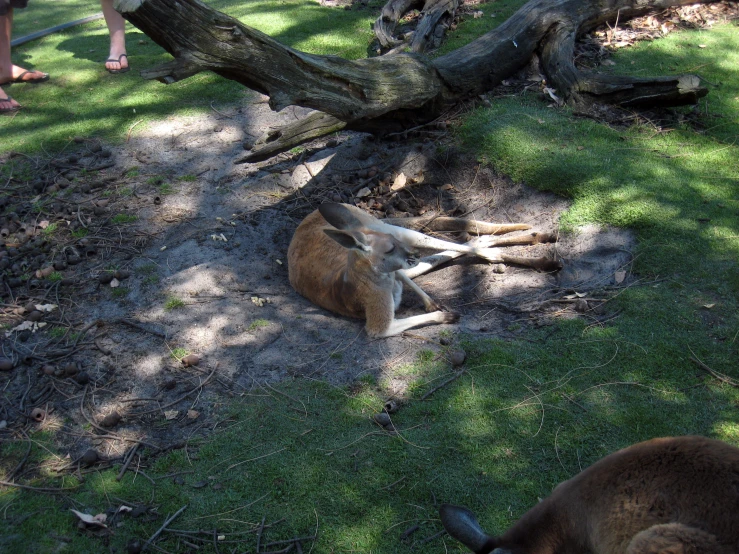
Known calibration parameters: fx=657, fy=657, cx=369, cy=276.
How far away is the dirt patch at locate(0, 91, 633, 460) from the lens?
4.68m

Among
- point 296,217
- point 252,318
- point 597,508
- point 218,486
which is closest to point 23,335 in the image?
point 252,318

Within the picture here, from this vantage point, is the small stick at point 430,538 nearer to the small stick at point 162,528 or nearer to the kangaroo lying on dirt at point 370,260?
the small stick at point 162,528

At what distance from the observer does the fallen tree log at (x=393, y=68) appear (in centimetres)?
489

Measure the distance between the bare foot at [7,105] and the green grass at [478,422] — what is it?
Answer: 13.8 ft

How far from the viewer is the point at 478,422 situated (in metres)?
4.19

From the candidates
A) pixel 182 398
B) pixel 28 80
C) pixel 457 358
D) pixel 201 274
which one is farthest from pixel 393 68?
pixel 28 80

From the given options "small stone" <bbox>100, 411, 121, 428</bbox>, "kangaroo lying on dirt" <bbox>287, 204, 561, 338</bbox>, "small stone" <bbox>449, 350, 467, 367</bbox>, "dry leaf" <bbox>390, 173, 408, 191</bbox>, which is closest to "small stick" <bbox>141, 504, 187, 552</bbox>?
"small stone" <bbox>100, 411, 121, 428</bbox>

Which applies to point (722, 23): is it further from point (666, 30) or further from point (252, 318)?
point (252, 318)

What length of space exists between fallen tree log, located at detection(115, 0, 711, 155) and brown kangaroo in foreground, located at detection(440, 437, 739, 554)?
380cm

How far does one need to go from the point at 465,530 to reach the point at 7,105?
820 cm

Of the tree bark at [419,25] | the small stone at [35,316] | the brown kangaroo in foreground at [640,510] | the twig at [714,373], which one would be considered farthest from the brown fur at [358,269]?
the tree bark at [419,25]

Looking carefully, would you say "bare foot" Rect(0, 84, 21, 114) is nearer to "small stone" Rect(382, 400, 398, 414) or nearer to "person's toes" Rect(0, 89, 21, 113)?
"person's toes" Rect(0, 89, 21, 113)

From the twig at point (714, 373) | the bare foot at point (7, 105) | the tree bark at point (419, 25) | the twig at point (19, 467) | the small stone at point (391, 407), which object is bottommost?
the twig at point (19, 467)

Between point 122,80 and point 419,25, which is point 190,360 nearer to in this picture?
point 122,80
